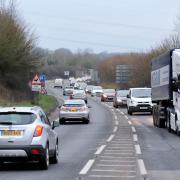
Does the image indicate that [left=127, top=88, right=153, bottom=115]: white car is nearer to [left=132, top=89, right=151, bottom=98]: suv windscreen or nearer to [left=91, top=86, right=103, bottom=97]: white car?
[left=132, top=89, right=151, bottom=98]: suv windscreen

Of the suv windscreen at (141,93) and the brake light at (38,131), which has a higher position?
the suv windscreen at (141,93)

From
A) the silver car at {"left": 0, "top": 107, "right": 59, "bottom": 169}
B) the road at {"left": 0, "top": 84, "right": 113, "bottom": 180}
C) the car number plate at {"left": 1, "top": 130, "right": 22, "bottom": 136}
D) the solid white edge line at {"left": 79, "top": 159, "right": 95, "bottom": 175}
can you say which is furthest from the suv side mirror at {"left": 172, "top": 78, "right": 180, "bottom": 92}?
the car number plate at {"left": 1, "top": 130, "right": 22, "bottom": 136}

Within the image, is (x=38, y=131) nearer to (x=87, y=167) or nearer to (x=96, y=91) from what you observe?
(x=87, y=167)

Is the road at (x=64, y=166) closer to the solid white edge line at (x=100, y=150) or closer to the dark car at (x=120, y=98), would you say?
the solid white edge line at (x=100, y=150)

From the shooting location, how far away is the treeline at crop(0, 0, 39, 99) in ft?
189

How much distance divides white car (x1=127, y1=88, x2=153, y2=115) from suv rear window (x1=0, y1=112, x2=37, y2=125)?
34301mm

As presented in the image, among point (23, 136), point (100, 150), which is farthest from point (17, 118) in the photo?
point (100, 150)

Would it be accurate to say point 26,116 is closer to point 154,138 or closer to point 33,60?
point 154,138

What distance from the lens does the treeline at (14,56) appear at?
2274 inches

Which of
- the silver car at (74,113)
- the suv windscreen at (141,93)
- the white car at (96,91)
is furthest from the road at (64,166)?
the white car at (96,91)

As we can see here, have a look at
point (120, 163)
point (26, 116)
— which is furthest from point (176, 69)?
point (26, 116)

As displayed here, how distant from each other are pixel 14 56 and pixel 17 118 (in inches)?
1684

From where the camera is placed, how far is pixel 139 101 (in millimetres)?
50438

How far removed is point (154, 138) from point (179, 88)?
2.80 metres
